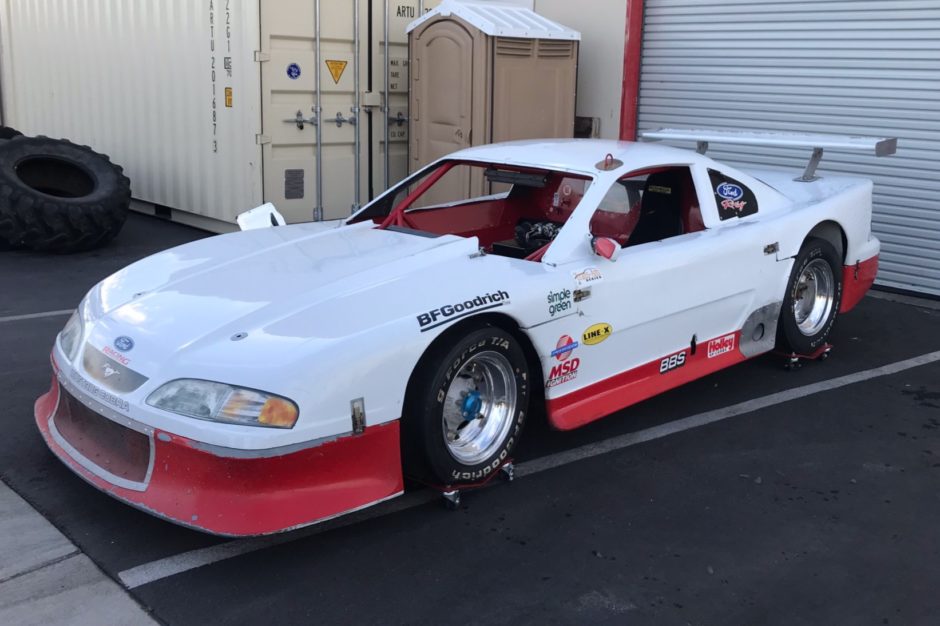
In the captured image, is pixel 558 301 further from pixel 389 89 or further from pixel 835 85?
pixel 389 89

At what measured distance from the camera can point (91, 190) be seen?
9242mm

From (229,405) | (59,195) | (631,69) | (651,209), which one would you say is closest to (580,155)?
(651,209)

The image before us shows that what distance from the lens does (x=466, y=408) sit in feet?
13.1

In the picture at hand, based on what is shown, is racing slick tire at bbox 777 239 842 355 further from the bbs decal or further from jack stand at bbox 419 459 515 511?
jack stand at bbox 419 459 515 511

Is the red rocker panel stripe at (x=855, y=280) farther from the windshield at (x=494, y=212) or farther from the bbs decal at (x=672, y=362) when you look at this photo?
the windshield at (x=494, y=212)

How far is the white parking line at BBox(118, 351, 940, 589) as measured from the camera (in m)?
3.42

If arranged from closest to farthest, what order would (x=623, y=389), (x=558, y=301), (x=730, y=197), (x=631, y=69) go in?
(x=558, y=301), (x=623, y=389), (x=730, y=197), (x=631, y=69)

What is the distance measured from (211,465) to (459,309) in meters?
1.15

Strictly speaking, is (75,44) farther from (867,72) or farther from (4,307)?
(867,72)

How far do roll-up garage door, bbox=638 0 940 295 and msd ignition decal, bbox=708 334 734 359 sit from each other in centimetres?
369

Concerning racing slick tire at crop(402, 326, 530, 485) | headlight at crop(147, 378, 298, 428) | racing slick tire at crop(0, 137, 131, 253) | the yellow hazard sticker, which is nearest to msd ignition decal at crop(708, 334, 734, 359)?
racing slick tire at crop(402, 326, 530, 485)

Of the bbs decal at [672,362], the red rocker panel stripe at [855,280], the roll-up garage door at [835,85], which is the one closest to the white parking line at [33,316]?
the bbs decal at [672,362]

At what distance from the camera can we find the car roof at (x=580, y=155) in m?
4.75

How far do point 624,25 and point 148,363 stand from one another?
7.59 metres
